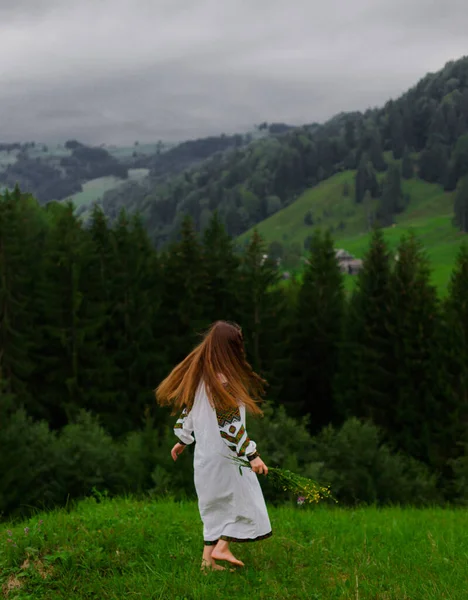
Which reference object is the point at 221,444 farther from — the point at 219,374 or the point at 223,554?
the point at 223,554

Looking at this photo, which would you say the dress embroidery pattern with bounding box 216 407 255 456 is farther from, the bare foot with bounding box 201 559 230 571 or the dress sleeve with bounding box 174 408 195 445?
the bare foot with bounding box 201 559 230 571

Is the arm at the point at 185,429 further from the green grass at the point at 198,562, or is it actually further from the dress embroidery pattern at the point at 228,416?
the green grass at the point at 198,562

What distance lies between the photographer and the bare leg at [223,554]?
6703 millimetres

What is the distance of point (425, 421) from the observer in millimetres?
37344

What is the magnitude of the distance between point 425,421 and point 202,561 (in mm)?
32709

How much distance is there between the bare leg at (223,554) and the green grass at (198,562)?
0.11 metres

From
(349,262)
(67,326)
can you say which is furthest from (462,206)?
(67,326)

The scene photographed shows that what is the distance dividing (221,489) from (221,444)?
0.47 metres

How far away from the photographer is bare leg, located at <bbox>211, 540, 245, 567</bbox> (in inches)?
264

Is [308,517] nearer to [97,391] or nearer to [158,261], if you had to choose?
[97,391]

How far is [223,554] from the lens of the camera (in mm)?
6715

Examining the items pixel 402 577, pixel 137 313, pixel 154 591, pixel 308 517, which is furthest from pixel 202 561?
pixel 137 313

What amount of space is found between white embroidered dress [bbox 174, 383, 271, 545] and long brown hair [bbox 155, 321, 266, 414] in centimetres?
12

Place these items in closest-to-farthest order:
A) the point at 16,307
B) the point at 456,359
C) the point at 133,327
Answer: the point at 456,359 < the point at 16,307 < the point at 133,327
